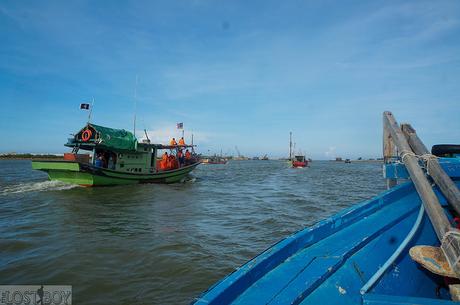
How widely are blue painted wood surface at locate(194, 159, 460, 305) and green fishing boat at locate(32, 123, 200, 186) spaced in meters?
16.8

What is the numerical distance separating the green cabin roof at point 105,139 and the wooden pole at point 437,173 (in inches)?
718

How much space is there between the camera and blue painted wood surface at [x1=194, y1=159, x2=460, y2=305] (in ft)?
7.57

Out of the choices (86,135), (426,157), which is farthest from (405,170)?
(86,135)

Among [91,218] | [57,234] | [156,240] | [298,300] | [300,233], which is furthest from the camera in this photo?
[91,218]

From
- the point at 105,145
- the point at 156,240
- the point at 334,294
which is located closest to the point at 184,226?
the point at 156,240

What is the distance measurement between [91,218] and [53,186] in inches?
415

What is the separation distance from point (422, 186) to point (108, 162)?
68.4 feet

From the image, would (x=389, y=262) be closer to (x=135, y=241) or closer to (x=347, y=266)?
(x=347, y=266)

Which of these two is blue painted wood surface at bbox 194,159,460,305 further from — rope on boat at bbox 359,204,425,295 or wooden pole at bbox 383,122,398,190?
wooden pole at bbox 383,122,398,190

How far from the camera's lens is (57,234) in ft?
27.0

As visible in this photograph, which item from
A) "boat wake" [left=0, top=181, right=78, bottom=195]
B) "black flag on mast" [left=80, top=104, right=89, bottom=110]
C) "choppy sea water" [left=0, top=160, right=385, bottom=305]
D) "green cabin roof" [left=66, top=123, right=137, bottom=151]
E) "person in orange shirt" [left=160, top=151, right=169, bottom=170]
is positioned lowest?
"choppy sea water" [left=0, top=160, right=385, bottom=305]

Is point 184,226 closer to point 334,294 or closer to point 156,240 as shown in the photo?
point 156,240

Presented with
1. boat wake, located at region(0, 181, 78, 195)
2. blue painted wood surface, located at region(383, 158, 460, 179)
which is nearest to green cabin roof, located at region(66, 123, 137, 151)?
boat wake, located at region(0, 181, 78, 195)

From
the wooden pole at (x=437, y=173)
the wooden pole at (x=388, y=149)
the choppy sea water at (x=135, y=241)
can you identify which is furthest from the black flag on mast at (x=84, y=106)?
the wooden pole at (x=437, y=173)
